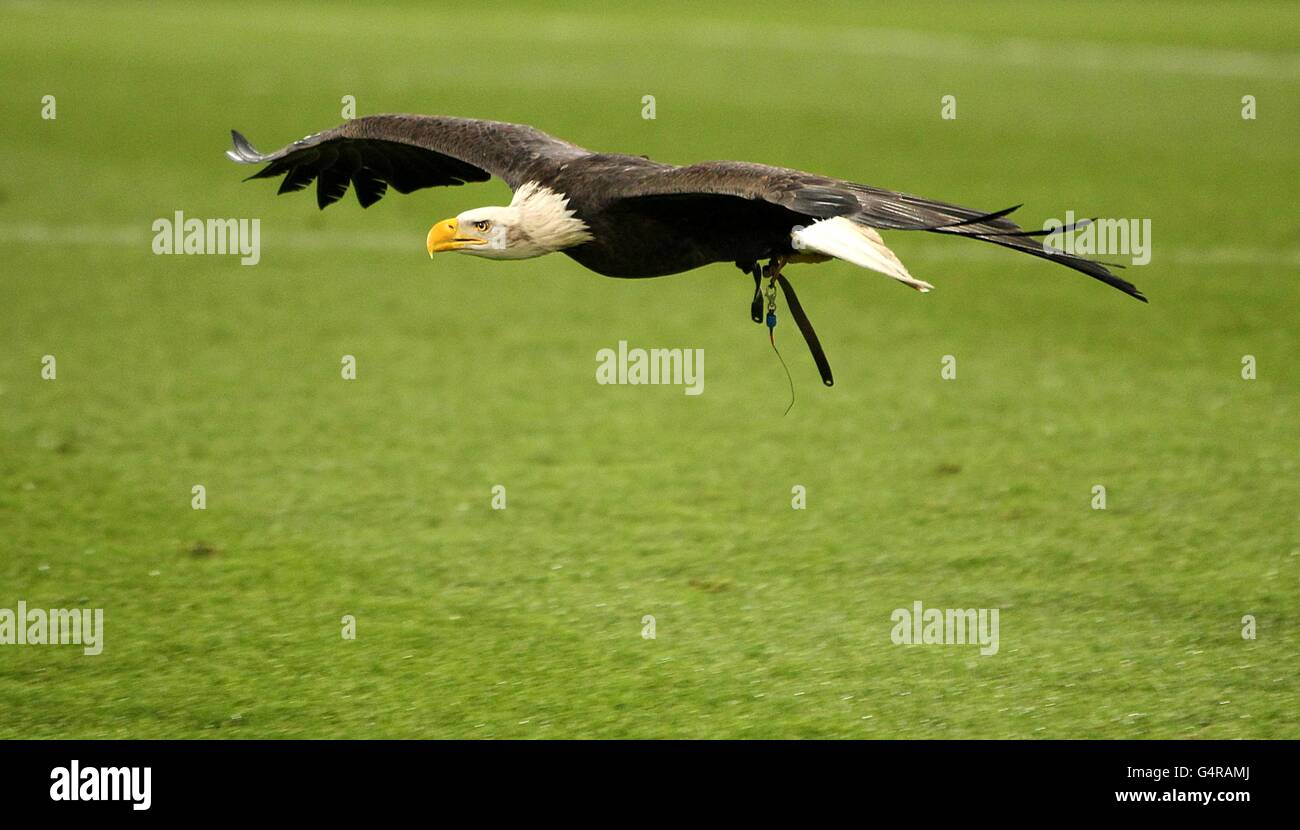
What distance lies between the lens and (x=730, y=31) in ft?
90.7

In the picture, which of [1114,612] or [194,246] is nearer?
[1114,612]

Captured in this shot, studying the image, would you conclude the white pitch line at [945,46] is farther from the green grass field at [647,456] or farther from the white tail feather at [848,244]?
the white tail feather at [848,244]

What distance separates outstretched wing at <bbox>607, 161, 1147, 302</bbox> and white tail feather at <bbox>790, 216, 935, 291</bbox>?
3 centimetres

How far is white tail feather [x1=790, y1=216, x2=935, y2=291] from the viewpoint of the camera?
4.48 m

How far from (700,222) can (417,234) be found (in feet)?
32.0

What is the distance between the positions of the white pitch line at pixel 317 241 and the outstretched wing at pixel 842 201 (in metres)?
8.55

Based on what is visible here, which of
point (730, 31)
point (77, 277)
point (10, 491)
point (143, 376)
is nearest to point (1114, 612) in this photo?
point (10, 491)

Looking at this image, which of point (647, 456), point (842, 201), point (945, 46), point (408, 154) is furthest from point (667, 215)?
point (945, 46)

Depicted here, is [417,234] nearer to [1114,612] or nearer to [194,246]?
[194,246]


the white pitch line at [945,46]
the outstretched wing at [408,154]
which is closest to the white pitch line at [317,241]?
the outstretched wing at [408,154]

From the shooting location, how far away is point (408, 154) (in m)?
6.47

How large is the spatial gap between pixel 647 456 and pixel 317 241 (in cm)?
603

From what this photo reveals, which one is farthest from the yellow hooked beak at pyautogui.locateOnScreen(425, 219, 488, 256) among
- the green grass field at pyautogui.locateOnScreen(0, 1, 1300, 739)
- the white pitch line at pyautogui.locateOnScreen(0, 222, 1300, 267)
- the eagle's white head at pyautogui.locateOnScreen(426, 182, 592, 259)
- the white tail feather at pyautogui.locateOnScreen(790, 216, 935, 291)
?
the white pitch line at pyautogui.locateOnScreen(0, 222, 1300, 267)

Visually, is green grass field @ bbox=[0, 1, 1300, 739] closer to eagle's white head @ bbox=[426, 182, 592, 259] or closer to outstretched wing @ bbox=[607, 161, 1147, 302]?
eagle's white head @ bbox=[426, 182, 592, 259]
